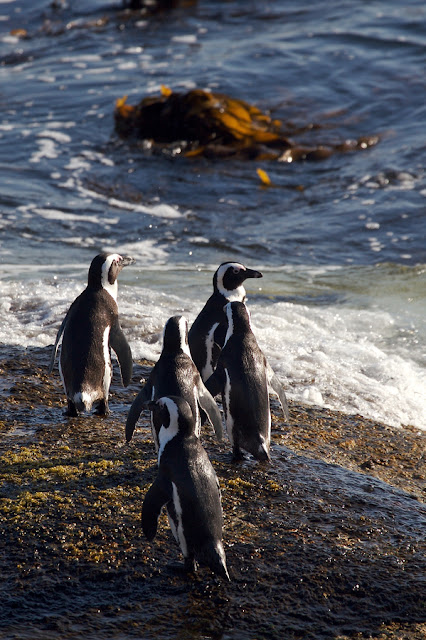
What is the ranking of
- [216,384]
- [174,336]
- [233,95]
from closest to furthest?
[174,336], [216,384], [233,95]

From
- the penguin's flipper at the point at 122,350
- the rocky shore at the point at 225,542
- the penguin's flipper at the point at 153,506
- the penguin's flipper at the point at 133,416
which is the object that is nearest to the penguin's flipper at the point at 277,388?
the rocky shore at the point at 225,542

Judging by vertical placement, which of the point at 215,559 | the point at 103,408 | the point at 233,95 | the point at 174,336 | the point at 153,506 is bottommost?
the point at 233,95

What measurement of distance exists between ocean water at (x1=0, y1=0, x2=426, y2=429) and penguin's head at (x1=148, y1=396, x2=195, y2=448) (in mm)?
1832

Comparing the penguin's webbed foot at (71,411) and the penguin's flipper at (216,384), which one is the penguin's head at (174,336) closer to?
the penguin's flipper at (216,384)

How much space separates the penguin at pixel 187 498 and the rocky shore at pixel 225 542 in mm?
114

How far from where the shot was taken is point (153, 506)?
326 centimetres

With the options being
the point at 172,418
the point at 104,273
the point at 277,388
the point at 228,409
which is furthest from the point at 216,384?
the point at 104,273

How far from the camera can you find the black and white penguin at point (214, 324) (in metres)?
5.16

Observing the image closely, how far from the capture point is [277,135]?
12.9 meters

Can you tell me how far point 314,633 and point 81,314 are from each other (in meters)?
2.50

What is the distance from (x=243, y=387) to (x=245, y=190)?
291 inches

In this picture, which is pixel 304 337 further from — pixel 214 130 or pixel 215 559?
pixel 214 130

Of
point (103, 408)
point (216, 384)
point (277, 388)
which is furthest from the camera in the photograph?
point (103, 408)

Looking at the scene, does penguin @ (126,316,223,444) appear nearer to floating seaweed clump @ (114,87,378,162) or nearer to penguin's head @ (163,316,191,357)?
penguin's head @ (163,316,191,357)
